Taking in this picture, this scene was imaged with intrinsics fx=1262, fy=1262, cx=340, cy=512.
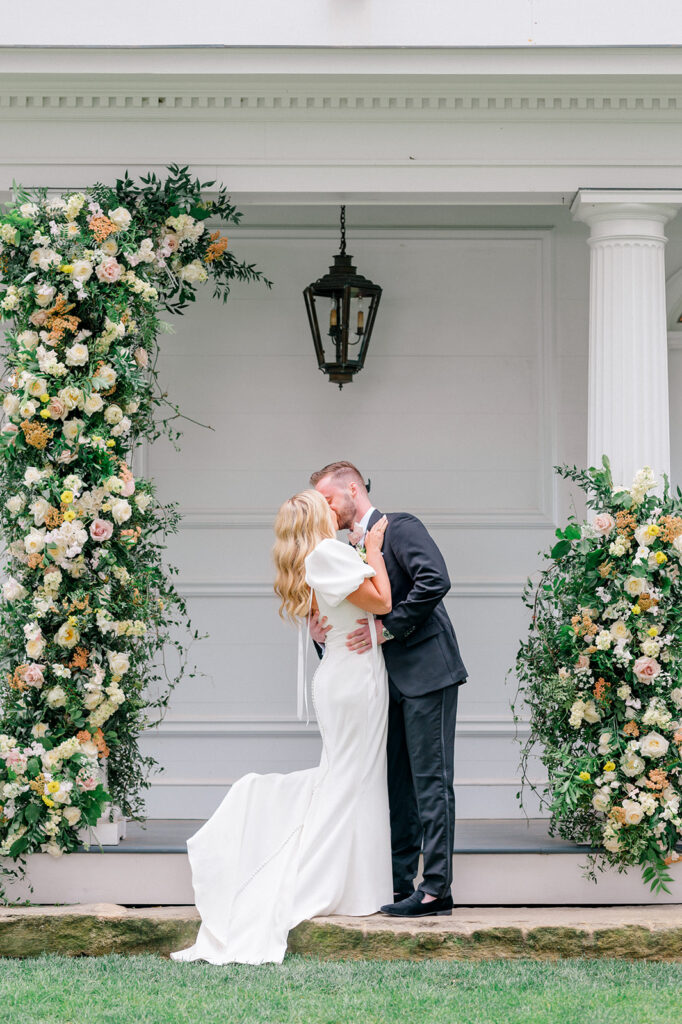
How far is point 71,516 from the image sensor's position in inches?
231

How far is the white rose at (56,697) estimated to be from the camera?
19.1 feet

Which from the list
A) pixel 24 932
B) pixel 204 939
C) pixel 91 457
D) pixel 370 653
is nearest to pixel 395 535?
pixel 370 653

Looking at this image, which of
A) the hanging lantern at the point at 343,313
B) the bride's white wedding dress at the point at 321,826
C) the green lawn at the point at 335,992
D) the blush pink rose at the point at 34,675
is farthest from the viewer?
the hanging lantern at the point at 343,313

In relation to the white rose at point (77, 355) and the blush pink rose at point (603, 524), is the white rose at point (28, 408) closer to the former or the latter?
the white rose at point (77, 355)

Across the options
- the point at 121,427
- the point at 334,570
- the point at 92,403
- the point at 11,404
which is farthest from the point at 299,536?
the point at 11,404

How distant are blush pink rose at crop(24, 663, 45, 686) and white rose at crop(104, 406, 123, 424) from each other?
1.21 meters

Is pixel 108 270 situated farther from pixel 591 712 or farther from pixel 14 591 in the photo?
pixel 591 712

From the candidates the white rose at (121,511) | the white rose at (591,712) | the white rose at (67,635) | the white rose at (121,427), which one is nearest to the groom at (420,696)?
the white rose at (591,712)

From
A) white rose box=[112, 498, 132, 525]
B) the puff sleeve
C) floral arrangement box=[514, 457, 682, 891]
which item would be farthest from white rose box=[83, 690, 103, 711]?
floral arrangement box=[514, 457, 682, 891]

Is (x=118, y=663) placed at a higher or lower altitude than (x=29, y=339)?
lower

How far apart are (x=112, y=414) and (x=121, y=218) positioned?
0.97m

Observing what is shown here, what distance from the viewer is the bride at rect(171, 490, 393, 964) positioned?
18.3 feet

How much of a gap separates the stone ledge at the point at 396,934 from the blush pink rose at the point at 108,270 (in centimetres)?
294
